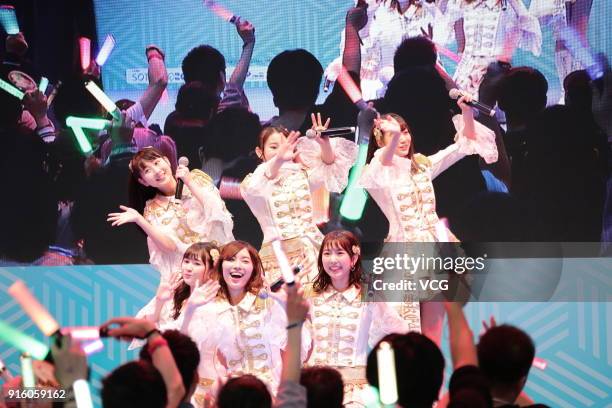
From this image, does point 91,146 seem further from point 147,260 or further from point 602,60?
point 602,60

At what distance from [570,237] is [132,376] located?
385 cm

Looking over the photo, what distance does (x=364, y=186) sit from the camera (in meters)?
Result: 6.44

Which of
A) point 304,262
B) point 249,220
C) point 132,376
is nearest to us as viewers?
point 132,376

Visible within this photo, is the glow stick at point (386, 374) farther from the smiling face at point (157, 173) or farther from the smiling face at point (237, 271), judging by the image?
the smiling face at point (157, 173)

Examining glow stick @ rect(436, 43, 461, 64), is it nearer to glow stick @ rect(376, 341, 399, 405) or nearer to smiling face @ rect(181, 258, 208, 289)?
smiling face @ rect(181, 258, 208, 289)

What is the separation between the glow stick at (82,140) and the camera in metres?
6.89

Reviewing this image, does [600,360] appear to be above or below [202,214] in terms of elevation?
below

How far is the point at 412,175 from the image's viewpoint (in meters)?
6.34

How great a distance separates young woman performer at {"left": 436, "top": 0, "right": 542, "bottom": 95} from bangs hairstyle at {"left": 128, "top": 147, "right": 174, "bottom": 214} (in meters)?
1.91

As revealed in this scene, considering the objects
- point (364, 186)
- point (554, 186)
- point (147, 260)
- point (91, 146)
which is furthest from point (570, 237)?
point (91, 146)

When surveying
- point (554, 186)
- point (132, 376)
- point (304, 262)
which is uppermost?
point (554, 186)

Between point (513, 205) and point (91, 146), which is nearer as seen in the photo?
point (513, 205)

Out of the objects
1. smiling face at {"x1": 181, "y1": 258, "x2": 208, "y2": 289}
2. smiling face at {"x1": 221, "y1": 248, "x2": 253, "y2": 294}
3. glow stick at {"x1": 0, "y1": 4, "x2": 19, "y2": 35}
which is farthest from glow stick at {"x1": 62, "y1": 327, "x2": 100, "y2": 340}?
glow stick at {"x1": 0, "y1": 4, "x2": 19, "y2": 35}

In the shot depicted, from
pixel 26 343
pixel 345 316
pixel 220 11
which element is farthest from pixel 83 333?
pixel 220 11
